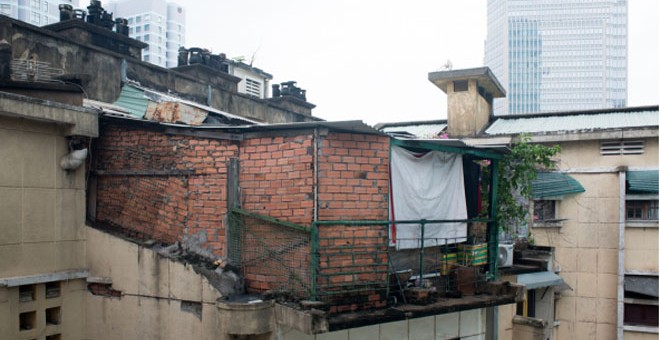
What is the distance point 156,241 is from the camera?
7.20 m

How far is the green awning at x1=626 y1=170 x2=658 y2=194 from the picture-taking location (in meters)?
13.6

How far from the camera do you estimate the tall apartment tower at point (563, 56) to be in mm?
98500

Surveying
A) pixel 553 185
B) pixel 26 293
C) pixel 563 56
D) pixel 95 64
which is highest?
pixel 563 56

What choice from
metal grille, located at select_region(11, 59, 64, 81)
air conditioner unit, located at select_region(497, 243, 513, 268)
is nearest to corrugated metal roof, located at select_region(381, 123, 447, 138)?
air conditioner unit, located at select_region(497, 243, 513, 268)

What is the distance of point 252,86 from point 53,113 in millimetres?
15300

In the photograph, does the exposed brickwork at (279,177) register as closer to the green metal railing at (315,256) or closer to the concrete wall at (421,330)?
the green metal railing at (315,256)

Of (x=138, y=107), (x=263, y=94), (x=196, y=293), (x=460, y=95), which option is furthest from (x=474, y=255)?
(x=263, y=94)

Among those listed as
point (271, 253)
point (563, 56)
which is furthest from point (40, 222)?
point (563, 56)

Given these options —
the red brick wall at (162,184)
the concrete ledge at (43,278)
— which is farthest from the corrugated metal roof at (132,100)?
the concrete ledge at (43,278)

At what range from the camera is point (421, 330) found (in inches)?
293

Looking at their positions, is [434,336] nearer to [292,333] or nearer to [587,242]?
[292,333]

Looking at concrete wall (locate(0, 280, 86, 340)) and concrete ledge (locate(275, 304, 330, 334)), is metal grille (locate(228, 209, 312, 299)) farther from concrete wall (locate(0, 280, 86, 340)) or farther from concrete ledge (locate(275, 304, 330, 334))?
concrete wall (locate(0, 280, 86, 340))

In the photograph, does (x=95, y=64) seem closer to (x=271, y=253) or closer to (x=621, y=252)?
(x=271, y=253)

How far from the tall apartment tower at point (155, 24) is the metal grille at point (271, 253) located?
8132 centimetres
